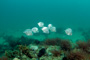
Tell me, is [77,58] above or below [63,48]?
below

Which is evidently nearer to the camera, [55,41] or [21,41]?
[55,41]

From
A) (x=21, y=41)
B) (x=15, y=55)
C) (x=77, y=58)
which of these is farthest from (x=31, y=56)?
(x=21, y=41)

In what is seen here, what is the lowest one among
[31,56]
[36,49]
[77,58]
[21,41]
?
[77,58]

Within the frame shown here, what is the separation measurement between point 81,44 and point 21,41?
26.5 feet

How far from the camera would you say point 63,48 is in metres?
9.91

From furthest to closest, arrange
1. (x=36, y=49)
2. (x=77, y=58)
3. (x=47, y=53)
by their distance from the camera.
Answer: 1. (x=36, y=49)
2. (x=47, y=53)
3. (x=77, y=58)

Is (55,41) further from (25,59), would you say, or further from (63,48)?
(25,59)

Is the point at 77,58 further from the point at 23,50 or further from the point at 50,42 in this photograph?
the point at 50,42

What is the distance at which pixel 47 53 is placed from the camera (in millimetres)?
8742

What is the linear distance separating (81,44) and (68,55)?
8.61ft

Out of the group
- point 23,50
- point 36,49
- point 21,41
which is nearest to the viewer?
point 23,50

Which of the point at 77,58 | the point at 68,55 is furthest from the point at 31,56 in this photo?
the point at 77,58

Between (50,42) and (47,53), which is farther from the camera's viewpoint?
(50,42)

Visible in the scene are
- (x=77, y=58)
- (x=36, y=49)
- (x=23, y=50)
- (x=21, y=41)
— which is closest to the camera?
(x=77, y=58)
